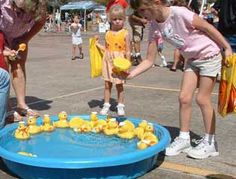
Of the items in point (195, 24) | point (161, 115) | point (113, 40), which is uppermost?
point (195, 24)

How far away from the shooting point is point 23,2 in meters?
4.97

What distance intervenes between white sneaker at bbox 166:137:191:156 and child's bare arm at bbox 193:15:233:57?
3.08 feet

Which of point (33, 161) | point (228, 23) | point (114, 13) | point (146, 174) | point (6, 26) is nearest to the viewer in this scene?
point (33, 161)

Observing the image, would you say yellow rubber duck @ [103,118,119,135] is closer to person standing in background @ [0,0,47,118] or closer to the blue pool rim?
the blue pool rim

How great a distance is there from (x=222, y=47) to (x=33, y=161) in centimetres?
193

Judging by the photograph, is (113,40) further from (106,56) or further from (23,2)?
(23,2)

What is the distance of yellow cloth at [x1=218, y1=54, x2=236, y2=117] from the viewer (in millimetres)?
3873

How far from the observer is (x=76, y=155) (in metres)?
3.91

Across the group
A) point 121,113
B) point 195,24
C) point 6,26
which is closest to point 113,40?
point 121,113

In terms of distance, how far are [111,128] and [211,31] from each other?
1357mm

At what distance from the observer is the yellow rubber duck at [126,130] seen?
14.5 ft

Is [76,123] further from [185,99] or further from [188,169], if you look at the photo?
[188,169]

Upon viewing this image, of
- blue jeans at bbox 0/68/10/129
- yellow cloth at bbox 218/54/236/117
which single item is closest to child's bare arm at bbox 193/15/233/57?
yellow cloth at bbox 218/54/236/117

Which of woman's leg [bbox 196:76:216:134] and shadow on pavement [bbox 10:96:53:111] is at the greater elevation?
woman's leg [bbox 196:76:216:134]
